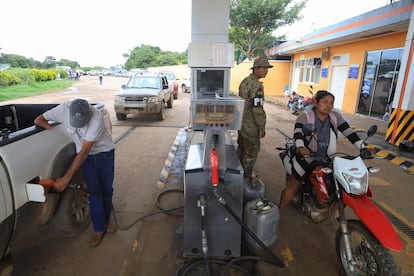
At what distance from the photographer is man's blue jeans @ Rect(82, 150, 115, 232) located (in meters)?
2.80

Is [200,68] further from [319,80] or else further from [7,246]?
[319,80]

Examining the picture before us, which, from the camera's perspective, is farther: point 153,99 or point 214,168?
point 153,99

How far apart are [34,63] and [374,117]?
222 feet

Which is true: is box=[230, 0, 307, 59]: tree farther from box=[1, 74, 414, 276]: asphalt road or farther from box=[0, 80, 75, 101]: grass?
box=[1, 74, 414, 276]: asphalt road

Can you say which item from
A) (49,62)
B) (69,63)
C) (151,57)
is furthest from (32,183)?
(69,63)

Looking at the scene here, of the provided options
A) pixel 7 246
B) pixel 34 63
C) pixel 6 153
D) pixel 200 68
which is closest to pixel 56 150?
pixel 6 153

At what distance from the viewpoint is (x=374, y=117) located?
35.3 feet

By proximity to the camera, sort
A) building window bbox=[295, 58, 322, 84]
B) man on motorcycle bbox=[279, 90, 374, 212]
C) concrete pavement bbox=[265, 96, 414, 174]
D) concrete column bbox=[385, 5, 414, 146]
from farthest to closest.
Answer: building window bbox=[295, 58, 322, 84]
concrete column bbox=[385, 5, 414, 146]
concrete pavement bbox=[265, 96, 414, 174]
man on motorcycle bbox=[279, 90, 374, 212]

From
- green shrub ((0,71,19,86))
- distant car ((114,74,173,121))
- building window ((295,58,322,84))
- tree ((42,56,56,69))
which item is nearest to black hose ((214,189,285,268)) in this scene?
distant car ((114,74,173,121))

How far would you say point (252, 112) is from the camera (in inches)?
157

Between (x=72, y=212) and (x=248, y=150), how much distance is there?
2562 mm

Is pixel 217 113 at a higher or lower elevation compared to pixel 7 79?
higher

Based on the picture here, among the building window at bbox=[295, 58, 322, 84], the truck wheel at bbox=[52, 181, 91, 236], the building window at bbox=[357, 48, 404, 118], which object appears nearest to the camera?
the truck wheel at bbox=[52, 181, 91, 236]

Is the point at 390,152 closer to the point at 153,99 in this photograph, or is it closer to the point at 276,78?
the point at 153,99
